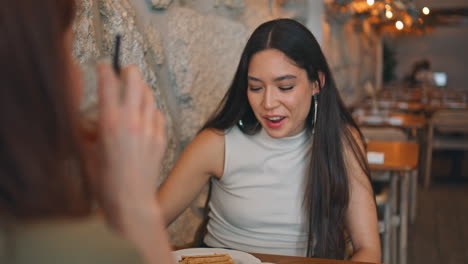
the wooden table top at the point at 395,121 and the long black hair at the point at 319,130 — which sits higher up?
the long black hair at the point at 319,130

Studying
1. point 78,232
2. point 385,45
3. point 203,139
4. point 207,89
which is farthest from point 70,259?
point 385,45

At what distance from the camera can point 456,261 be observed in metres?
3.28

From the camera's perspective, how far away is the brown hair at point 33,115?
1.51 ft

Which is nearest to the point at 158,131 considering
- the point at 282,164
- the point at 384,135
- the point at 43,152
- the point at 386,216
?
the point at 43,152

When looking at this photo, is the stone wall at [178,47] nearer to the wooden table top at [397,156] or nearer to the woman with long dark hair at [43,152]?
the woman with long dark hair at [43,152]

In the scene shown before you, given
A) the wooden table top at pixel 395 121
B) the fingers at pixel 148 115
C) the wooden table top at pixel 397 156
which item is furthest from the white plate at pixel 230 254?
the wooden table top at pixel 395 121

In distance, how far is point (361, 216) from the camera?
4.95 feet

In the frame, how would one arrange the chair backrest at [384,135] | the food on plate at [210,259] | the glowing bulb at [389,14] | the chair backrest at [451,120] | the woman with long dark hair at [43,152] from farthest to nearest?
the chair backrest at [451,120], the glowing bulb at [389,14], the chair backrest at [384,135], the food on plate at [210,259], the woman with long dark hair at [43,152]

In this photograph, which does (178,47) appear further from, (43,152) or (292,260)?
(43,152)

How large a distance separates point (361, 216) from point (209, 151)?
0.49 m

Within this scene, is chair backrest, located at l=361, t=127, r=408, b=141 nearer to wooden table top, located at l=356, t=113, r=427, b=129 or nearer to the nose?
wooden table top, located at l=356, t=113, r=427, b=129

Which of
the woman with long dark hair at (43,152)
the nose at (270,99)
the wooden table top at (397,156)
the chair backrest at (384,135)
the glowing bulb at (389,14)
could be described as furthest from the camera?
the glowing bulb at (389,14)

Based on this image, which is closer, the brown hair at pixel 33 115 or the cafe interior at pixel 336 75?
the brown hair at pixel 33 115

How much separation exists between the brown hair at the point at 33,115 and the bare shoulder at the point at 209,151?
1090mm
